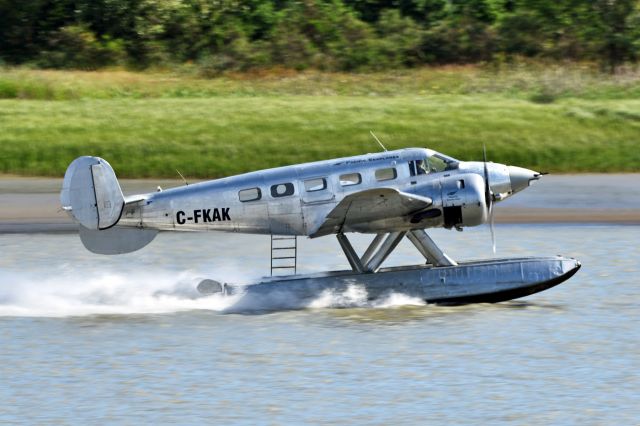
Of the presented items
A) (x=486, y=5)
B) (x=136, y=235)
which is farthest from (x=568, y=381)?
(x=486, y=5)

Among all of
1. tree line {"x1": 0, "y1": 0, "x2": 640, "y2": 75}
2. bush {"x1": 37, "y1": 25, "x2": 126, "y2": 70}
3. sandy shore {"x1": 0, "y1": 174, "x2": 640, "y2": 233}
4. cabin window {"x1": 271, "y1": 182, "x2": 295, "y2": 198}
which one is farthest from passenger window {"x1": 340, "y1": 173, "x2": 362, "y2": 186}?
bush {"x1": 37, "y1": 25, "x2": 126, "y2": 70}

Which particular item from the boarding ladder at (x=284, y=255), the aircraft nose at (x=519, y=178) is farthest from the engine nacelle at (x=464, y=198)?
the boarding ladder at (x=284, y=255)

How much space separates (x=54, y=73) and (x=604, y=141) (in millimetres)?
22195

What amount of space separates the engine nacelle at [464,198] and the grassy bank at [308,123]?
59.8 ft

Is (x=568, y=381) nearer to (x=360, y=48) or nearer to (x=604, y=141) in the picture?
(x=604, y=141)

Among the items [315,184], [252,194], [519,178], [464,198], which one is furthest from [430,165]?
[252,194]

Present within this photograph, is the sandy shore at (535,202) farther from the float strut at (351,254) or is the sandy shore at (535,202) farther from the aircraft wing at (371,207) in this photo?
the aircraft wing at (371,207)

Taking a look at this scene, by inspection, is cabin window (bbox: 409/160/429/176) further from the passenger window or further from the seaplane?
the passenger window

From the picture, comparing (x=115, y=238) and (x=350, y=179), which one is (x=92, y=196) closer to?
(x=115, y=238)

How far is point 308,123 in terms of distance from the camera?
41500mm

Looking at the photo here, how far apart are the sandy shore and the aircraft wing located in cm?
1102

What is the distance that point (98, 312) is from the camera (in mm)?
21141

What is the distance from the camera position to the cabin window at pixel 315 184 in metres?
20.7

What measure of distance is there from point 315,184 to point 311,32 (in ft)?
113
